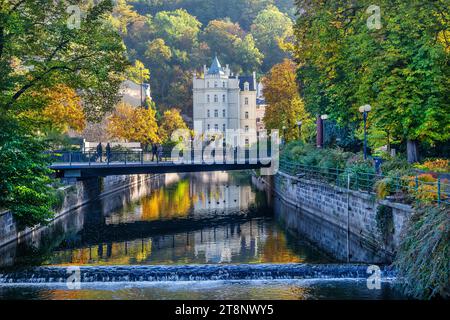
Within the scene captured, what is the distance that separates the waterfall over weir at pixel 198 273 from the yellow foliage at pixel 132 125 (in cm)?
4802

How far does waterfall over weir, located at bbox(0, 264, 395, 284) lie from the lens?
2044 centimetres

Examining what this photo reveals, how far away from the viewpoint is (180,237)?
30.4 m

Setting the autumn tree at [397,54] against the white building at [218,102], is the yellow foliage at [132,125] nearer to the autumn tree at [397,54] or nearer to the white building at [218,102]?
the white building at [218,102]

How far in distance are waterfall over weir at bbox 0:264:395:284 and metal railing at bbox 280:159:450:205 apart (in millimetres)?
2835

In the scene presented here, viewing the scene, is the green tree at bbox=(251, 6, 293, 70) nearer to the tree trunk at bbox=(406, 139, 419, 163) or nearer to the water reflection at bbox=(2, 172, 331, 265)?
the water reflection at bbox=(2, 172, 331, 265)

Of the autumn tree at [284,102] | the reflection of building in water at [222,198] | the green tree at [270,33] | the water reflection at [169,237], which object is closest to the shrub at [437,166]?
the water reflection at [169,237]

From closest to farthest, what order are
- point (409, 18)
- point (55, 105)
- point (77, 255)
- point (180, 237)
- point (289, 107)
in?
point (77, 255)
point (409, 18)
point (180, 237)
point (55, 105)
point (289, 107)

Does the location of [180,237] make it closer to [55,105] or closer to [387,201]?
[387,201]

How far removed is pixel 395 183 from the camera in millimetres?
23141

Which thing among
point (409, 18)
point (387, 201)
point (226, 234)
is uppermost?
point (409, 18)

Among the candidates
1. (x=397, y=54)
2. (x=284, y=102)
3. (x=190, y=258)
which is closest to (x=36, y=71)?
(x=190, y=258)

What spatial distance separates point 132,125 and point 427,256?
55063 mm
